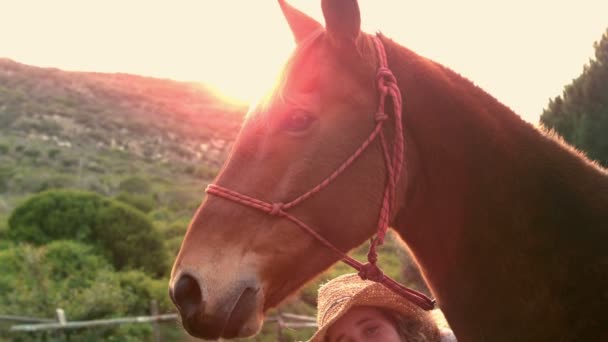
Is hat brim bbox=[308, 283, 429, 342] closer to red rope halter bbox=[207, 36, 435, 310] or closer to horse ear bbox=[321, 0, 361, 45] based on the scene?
red rope halter bbox=[207, 36, 435, 310]

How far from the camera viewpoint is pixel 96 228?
15.7 meters

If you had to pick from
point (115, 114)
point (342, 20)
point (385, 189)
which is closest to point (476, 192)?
point (385, 189)

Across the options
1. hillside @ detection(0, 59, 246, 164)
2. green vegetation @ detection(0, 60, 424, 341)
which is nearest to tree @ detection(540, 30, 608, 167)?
green vegetation @ detection(0, 60, 424, 341)

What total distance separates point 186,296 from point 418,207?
3.29 ft

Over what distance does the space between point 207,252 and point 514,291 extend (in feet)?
3.75

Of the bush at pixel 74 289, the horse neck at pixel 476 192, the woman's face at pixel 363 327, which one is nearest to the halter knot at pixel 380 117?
the horse neck at pixel 476 192

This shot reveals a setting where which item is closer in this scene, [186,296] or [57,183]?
[186,296]

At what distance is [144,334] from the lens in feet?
37.7

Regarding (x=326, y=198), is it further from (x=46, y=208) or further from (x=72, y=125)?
(x=72, y=125)

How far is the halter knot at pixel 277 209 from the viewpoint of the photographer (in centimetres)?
218

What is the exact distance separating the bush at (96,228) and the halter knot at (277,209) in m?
13.8

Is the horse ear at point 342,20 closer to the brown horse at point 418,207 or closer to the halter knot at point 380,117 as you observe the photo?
the brown horse at point 418,207

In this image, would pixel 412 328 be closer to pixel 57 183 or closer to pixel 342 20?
pixel 342 20

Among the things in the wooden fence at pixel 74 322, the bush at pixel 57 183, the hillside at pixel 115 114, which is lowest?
the hillside at pixel 115 114
